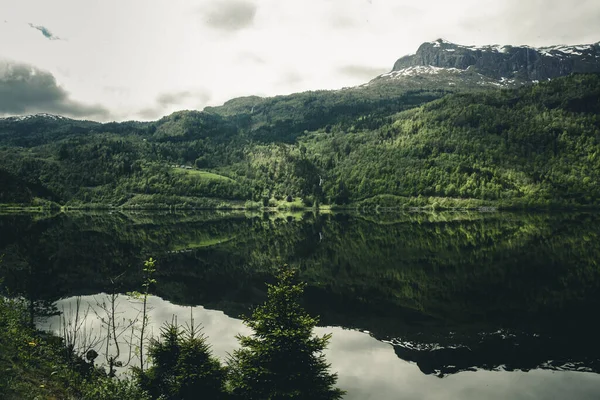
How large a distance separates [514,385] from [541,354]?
463 centimetres

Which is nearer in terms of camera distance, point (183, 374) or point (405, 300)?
point (183, 374)

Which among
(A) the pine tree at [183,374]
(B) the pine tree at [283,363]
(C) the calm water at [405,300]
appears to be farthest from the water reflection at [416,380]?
(A) the pine tree at [183,374]

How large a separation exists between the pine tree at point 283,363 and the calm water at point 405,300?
10.3 feet

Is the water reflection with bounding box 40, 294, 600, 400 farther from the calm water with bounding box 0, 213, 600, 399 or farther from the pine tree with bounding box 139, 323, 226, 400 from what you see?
the pine tree with bounding box 139, 323, 226, 400

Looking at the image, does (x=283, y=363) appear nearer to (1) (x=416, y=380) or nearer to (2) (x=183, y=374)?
(2) (x=183, y=374)

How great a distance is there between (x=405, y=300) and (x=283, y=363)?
846 inches

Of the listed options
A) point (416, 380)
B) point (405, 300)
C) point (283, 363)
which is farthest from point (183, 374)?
point (405, 300)

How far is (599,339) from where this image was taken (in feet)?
78.9

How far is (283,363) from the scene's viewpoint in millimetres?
17266

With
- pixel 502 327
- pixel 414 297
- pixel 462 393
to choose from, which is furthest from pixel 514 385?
pixel 414 297

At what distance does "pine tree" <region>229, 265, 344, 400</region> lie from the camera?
16.8 m

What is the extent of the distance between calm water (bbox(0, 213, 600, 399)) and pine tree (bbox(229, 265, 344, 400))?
3151mm

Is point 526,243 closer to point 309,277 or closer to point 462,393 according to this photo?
point 309,277

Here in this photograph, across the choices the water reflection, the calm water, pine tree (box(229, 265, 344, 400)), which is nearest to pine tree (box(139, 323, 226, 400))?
pine tree (box(229, 265, 344, 400))
